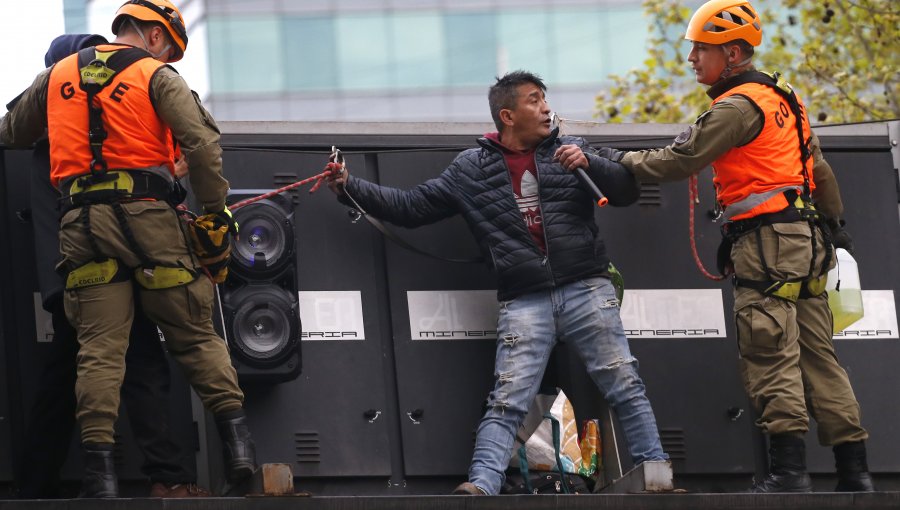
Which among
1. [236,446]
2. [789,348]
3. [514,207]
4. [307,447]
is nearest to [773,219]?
[789,348]

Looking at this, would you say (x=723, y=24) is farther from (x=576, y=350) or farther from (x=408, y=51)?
(x=408, y=51)

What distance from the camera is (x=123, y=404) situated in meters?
7.81

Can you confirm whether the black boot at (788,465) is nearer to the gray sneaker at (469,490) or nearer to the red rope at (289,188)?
the gray sneaker at (469,490)

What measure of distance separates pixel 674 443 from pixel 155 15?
3.09 meters

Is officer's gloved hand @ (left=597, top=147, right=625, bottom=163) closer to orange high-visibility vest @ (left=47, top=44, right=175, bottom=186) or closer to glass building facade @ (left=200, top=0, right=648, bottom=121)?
orange high-visibility vest @ (left=47, top=44, right=175, bottom=186)

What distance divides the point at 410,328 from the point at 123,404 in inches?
53.1

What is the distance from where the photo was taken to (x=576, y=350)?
303 inches

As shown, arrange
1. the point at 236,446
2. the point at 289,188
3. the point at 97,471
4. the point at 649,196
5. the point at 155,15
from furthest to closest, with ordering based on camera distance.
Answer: the point at 649,196, the point at 289,188, the point at 155,15, the point at 236,446, the point at 97,471

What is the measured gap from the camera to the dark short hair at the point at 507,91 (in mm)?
7945

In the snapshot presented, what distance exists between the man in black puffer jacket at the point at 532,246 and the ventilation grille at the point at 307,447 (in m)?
0.79

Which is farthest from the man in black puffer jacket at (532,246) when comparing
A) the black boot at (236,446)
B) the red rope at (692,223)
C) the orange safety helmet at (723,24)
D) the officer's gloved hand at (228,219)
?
the black boot at (236,446)

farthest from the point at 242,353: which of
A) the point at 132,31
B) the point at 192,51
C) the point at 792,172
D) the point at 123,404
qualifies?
the point at 192,51

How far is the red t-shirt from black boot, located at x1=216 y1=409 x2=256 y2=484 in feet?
A: 5.08

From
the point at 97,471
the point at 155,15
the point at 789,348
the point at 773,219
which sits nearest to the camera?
the point at 97,471
